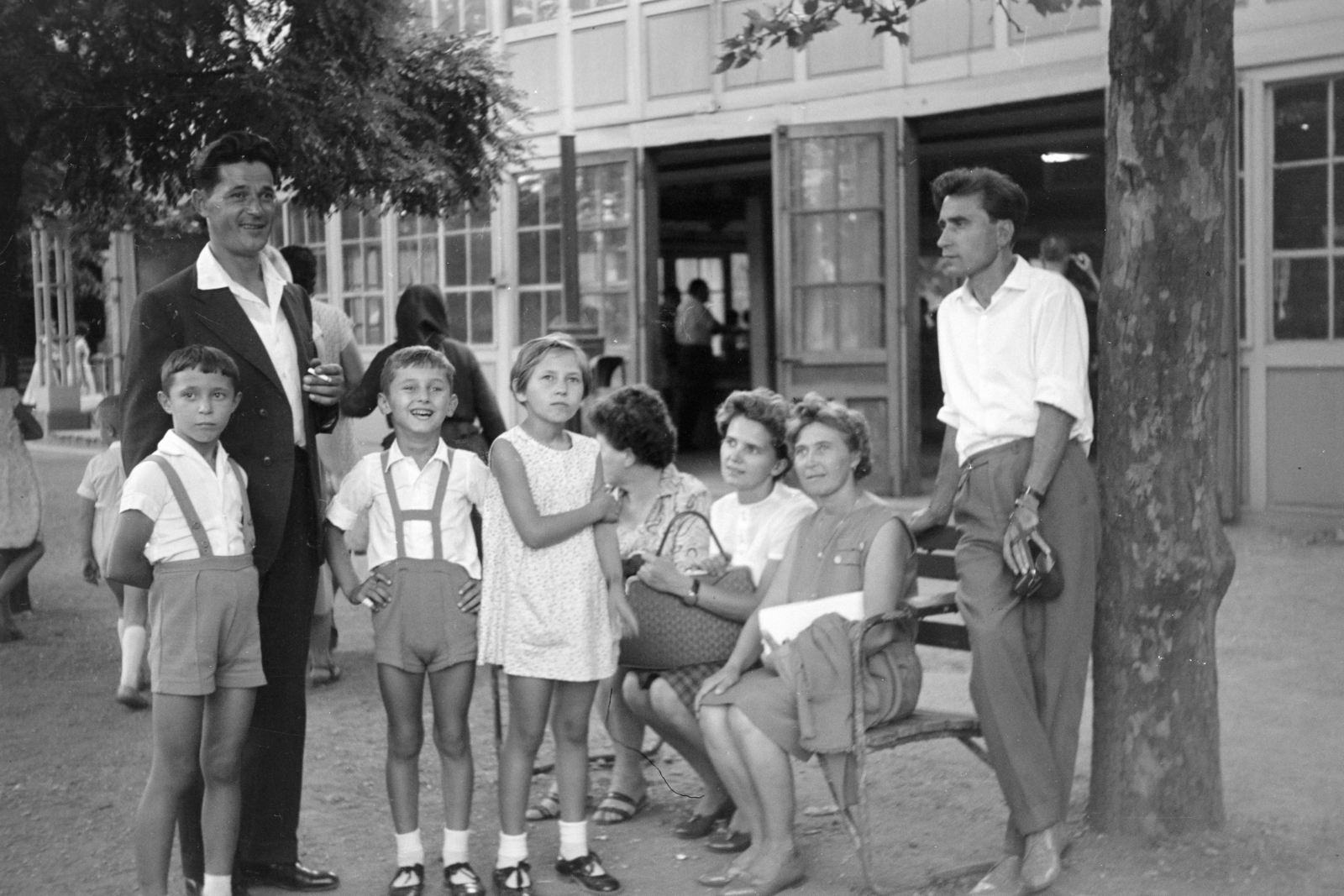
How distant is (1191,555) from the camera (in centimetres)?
446

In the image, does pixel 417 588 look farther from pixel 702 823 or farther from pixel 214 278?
pixel 702 823

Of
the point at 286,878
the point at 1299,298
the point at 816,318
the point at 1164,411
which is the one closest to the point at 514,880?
the point at 286,878

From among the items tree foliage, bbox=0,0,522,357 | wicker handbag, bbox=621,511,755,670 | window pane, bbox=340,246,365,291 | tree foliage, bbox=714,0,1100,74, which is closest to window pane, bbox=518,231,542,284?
window pane, bbox=340,246,365,291

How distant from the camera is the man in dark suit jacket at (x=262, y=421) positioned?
4.27 m

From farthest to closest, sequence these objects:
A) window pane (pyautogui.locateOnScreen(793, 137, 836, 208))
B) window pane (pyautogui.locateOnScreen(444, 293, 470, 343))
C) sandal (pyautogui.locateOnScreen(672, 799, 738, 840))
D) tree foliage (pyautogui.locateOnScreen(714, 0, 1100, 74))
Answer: window pane (pyautogui.locateOnScreen(444, 293, 470, 343)) → window pane (pyautogui.locateOnScreen(793, 137, 836, 208)) → tree foliage (pyautogui.locateOnScreen(714, 0, 1100, 74)) → sandal (pyautogui.locateOnScreen(672, 799, 738, 840))

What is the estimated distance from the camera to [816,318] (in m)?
12.5

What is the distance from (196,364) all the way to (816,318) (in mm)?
8792

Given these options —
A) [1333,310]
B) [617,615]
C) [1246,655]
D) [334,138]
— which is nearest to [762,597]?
[617,615]

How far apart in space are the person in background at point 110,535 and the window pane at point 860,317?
617cm

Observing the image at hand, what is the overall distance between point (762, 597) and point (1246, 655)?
314cm

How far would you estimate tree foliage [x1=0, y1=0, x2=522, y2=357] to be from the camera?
8.19 metres

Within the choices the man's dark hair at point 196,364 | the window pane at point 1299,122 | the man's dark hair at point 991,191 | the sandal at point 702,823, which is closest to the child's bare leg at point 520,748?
the sandal at point 702,823

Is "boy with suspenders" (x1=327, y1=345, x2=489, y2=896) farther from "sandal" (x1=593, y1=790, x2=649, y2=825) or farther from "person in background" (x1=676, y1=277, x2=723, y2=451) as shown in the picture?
"person in background" (x1=676, y1=277, x2=723, y2=451)

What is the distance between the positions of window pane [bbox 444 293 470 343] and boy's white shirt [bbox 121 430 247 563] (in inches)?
460
